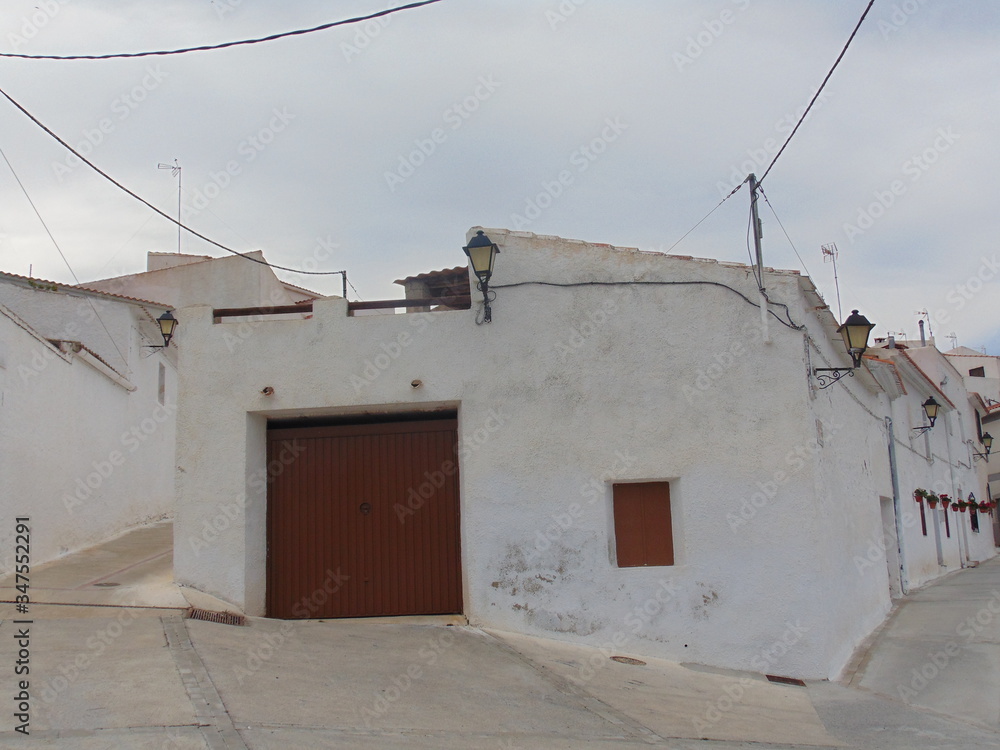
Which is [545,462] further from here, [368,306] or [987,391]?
[987,391]

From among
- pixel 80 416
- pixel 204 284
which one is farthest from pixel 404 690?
pixel 204 284

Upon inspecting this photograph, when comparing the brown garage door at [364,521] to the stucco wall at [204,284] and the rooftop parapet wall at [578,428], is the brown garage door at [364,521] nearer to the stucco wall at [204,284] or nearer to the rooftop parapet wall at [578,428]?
the rooftop parapet wall at [578,428]

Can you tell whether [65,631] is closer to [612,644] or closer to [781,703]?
[612,644]

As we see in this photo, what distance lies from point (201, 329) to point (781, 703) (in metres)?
6.69

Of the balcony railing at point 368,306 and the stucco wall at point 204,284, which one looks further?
the stucco wall at point 204,284

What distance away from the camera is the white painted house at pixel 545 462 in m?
8.42

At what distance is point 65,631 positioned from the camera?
7.23 metres

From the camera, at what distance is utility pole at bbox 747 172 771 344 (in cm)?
877

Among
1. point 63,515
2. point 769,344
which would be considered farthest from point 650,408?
point 63,515

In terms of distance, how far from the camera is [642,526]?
8.72m

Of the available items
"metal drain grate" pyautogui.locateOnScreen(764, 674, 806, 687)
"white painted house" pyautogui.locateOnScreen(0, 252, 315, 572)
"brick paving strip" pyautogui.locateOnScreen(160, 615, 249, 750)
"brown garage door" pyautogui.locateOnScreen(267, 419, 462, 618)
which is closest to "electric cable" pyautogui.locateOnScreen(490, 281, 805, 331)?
"brown garage door" pyautogui.locateOnScreen(267, 419, 462, 618)

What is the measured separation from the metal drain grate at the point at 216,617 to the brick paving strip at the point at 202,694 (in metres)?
0.35

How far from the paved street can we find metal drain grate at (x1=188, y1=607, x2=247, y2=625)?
0.11 m

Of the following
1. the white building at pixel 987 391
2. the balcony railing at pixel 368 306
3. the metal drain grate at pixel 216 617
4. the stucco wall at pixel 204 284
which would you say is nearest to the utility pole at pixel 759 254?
the balcony railing at pixel 368 306
